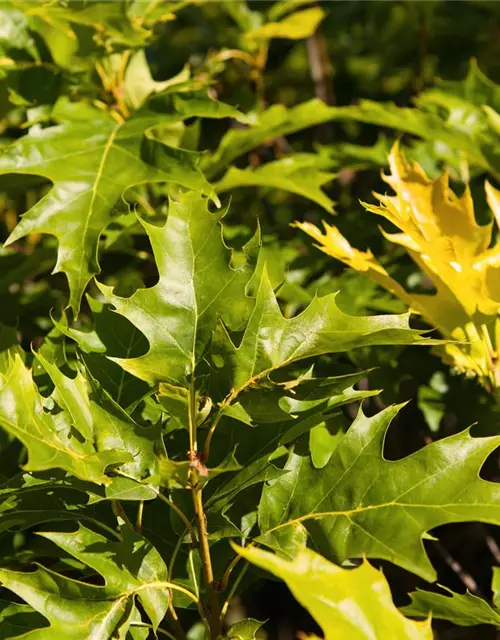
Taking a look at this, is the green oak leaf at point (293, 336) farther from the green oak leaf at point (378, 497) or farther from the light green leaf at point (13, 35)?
the light green leaf at point (13, 35)

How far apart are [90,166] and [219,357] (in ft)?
2.23

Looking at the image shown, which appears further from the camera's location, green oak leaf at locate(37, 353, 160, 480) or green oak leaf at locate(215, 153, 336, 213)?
green oak leaf at locate(215, 153, 336, 213)

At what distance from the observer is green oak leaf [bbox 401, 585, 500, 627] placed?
47.8 inches

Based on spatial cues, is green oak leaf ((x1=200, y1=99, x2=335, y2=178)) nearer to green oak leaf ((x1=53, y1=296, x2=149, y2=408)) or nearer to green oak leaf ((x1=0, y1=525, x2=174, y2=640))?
green oak leaf ((x1=53, y1=296, x2=149, y2=408))

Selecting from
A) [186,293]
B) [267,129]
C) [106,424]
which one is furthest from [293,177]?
[106,424]

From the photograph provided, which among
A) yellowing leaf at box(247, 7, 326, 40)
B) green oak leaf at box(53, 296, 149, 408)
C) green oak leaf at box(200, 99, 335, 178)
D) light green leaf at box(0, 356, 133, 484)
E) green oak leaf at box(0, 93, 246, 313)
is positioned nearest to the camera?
light green leaf at box(0, 356, 133, 484)

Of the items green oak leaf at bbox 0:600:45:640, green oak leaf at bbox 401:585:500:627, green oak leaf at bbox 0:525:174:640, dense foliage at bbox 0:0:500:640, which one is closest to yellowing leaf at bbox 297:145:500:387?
dense foliage at bbox 0:0:500:640

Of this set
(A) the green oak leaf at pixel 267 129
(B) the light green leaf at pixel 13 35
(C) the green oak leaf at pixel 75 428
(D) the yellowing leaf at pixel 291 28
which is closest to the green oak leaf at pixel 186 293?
(C) the green oak leaf at pixel 75 428

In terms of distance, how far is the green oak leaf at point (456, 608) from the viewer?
3.98ft

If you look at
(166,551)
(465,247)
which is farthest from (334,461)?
(465,247)

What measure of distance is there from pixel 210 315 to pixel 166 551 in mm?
429

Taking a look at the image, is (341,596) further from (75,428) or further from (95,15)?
(95,15)

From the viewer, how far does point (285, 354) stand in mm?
1161

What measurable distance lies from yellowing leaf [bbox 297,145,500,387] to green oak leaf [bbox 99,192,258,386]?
307 mm
